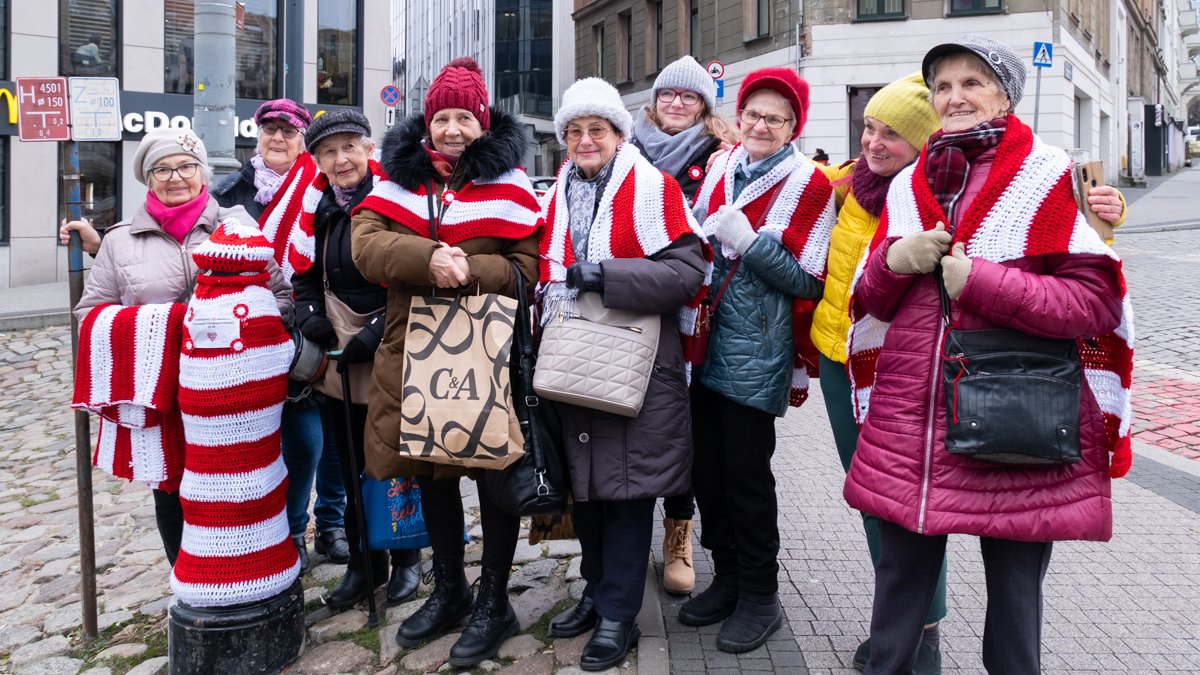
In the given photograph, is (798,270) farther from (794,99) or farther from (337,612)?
(337,612)

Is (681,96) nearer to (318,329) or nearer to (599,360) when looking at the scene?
(599,360)

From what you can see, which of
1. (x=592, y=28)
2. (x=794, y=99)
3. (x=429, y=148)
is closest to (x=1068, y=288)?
(x=794, y=99)

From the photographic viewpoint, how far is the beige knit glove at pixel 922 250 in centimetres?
246

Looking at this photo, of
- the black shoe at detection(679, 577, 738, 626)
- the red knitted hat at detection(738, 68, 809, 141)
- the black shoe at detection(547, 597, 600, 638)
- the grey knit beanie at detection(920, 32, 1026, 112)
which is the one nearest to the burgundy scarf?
the grey knit beanie at detection(920, 32, 1026, 112)

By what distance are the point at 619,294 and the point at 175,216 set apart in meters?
1.92

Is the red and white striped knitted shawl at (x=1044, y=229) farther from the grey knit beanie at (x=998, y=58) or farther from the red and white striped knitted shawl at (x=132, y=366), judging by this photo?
the red and white striped knitted shawl at (x=132, y=366)

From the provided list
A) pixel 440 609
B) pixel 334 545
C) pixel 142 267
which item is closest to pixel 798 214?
pixel 440 609

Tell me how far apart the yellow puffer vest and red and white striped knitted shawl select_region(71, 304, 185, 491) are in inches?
95.9

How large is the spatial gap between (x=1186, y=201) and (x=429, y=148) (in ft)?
84.7

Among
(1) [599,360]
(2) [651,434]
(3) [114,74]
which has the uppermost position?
(3) [114,74]

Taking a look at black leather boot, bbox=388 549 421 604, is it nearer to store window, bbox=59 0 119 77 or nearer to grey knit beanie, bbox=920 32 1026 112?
grey knit beanie, bbox=920 32 1026 112

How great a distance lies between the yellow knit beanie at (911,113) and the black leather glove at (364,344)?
6.62ft

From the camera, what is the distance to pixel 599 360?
10.5 ft

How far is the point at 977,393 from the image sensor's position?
2.35 m
